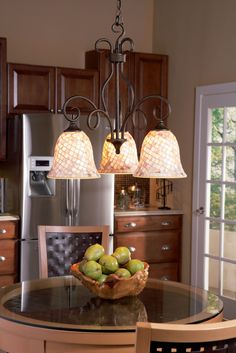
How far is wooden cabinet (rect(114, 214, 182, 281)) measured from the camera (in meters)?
5.54

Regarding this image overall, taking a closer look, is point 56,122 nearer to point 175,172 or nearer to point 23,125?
point 23,125

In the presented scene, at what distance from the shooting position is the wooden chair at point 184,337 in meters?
1.99

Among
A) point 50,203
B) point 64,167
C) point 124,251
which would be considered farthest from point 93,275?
point 50,203

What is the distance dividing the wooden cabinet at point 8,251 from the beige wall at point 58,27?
1.53 metres

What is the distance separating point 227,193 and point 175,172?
2.80 metres

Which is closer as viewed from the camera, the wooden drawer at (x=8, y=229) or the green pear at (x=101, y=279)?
Result: the green pear at (x=101, y=279)

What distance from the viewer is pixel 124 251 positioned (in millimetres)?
3037

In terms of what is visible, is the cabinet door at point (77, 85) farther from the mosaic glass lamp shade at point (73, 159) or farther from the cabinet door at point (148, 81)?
the mosaic glass lamp shade at point (73, 159)

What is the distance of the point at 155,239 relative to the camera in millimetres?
5711

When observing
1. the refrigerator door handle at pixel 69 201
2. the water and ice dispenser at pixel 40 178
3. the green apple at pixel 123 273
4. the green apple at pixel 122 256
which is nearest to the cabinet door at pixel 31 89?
the water and ice dispenser at pixel 40 178

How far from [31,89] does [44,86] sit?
4.7 inches

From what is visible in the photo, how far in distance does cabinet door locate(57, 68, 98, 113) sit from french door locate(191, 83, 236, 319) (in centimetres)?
93

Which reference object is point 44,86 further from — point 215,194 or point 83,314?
point 83,314

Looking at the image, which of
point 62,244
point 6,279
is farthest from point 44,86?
point 62,244
